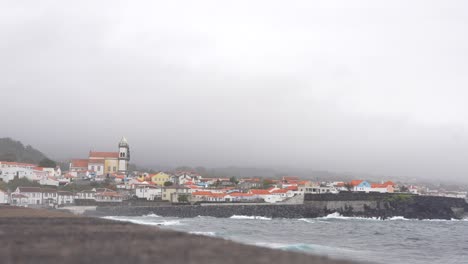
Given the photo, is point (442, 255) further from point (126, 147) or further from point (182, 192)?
point (126, 147)

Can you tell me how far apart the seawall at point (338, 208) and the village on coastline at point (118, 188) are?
26.9 feet

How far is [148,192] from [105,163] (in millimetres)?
39902

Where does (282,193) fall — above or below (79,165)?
below

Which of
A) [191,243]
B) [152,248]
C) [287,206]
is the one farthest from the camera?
[287,206]

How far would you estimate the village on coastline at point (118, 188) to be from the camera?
3799 inches

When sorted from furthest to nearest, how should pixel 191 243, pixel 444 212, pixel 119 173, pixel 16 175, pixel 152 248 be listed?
pixel 119 173
pixel 16 175
pixel 444 212
pixel 191 243
pixel 152 248

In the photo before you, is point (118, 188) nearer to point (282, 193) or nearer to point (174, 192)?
point (174, 192)

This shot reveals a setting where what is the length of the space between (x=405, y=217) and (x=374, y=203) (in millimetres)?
5407

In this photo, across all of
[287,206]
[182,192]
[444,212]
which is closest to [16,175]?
[182,192]

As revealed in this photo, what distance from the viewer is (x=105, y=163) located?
14775 centimetres

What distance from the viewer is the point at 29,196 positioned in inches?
3725

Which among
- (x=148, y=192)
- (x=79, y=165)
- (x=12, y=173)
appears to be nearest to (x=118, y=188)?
(x=148, y=192)

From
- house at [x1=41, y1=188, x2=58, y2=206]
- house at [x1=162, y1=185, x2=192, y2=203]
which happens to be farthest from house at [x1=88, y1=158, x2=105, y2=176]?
house at [x1=41, y1=188, x2=58, y2=206]

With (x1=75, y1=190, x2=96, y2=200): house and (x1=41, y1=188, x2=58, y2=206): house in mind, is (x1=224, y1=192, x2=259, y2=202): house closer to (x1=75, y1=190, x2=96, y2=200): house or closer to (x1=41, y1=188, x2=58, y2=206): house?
(x1=75, y1=190, x2=96, y2=200): house
